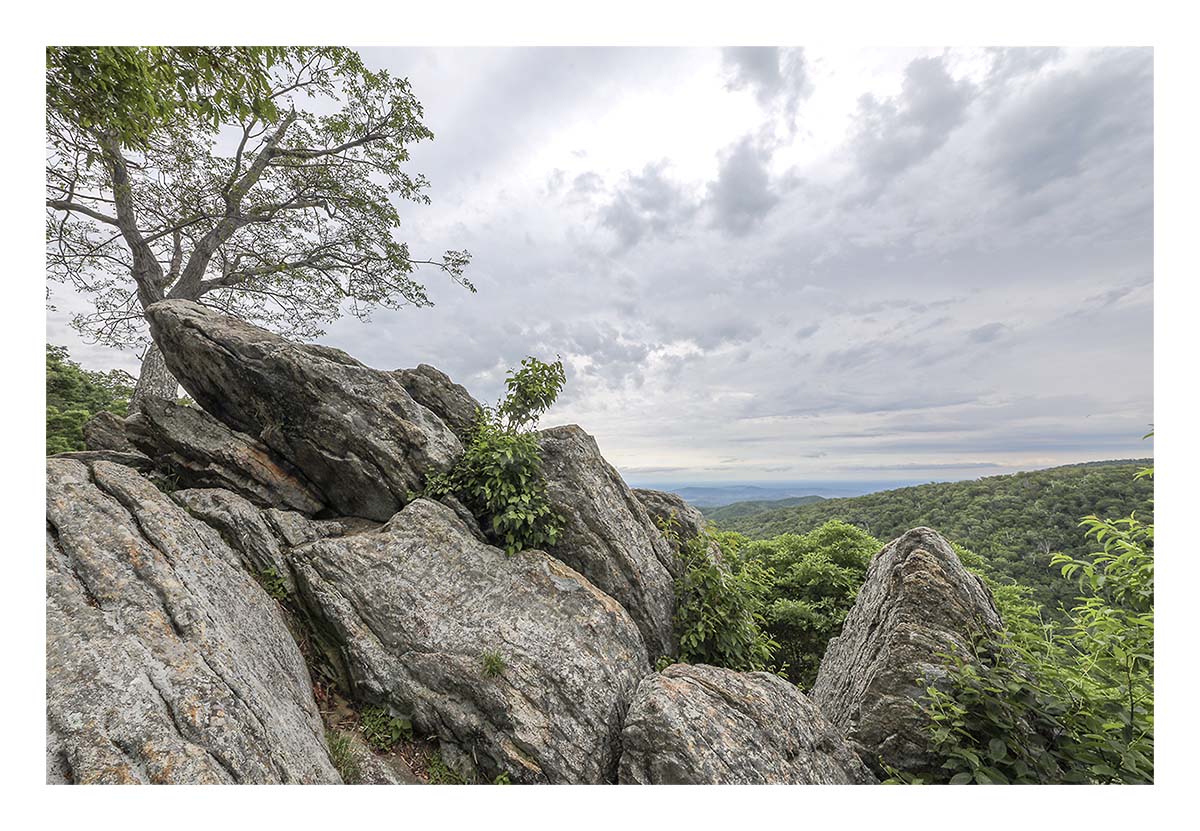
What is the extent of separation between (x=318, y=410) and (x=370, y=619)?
3.46 m

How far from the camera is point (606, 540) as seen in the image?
7020 millimetres

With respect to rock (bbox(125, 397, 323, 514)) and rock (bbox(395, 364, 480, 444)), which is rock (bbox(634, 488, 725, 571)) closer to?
rock (bbox(395, 364, 480, 444))

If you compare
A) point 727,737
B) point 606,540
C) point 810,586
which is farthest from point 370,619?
point 810,586

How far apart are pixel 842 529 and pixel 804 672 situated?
4143mm

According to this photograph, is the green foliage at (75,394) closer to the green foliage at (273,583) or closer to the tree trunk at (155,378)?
the tree trunk at (155,378)

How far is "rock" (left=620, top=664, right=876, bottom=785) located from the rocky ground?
0.08 feet

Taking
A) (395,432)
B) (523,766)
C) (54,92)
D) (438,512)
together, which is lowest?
(523,766)

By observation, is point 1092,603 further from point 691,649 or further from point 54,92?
point 54,92

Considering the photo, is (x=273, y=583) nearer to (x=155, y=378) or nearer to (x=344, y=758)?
(x=344, y=758)

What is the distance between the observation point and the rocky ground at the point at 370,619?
150 inches

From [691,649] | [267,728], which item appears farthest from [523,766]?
[691,649]

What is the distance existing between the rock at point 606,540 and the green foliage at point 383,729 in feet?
8.84

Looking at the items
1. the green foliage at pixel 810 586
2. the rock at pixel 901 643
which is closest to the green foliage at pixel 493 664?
the rock at pixel 901 643

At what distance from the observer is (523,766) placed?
4.83m
